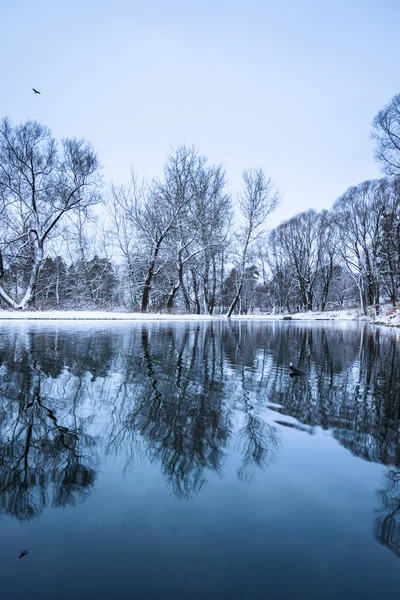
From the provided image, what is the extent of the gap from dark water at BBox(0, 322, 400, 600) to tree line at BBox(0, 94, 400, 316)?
23231 mm

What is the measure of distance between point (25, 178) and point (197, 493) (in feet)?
95.9

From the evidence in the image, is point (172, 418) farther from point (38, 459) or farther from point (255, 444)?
point (38, 459)

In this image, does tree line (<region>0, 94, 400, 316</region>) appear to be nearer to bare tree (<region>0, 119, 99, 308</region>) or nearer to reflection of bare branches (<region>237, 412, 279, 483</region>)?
bare tree (<region>0, 119, 99, 308</region>)

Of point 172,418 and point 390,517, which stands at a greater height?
point 172,418

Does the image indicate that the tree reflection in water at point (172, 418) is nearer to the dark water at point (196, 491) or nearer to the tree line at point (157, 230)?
the dark water at point (196, 491)

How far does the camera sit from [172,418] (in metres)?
4.03

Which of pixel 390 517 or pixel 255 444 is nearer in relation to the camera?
pixel 390 517

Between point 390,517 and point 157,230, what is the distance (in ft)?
99.2

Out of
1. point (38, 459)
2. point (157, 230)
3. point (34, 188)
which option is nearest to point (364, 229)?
point (157, 230)

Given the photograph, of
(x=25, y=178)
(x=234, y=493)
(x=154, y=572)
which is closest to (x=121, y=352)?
(x=234, y=493)

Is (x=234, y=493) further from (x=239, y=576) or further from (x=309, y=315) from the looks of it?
(x=309, y=315)

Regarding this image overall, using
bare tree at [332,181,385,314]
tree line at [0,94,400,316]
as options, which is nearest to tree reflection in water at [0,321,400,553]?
tree line at [0,94,400,316]

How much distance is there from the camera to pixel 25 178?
26.5 metres

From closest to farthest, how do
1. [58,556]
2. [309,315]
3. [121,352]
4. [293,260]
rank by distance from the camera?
[58,556], [121,352], [309,315], [293,260]
